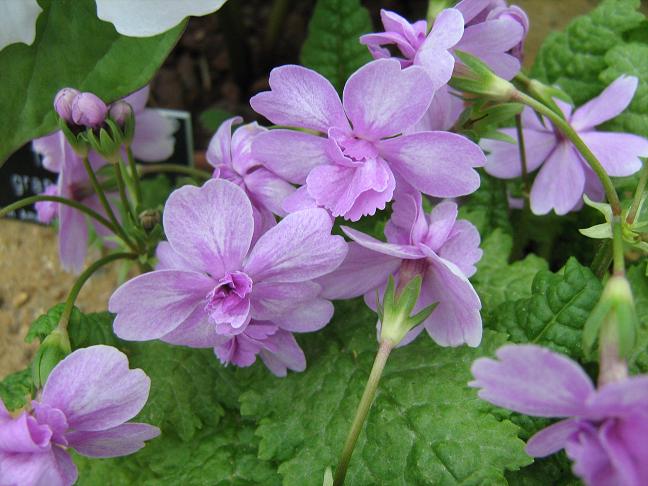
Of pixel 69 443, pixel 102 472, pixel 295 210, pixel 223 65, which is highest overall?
pixel 295 210

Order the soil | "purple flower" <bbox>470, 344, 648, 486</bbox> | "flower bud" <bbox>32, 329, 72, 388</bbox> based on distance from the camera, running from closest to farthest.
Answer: "purple flower" <bbox>470, 344, 648, 486</bbox> < "flower bud" <bbox>32, 329, 72, 388</bbox> < the soil

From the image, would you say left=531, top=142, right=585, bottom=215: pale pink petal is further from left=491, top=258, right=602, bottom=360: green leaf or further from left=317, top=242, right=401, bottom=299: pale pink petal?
left=317, top=242, right=401, bottom=299: pale pink petal

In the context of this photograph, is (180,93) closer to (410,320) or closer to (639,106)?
(639,106)

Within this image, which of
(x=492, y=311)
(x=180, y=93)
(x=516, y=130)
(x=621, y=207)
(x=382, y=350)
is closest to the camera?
(x=382, y=350)

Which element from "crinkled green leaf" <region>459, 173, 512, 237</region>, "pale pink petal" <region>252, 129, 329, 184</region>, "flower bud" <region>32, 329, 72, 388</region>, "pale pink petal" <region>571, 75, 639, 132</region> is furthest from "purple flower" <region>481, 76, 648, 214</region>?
"flower bud" <region>32, 329, 72, 388</region>

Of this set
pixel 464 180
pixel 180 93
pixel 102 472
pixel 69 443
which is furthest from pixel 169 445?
pixel 180 93
